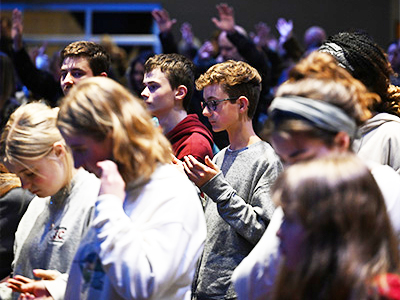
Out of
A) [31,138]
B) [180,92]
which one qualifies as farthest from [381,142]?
[180,92]

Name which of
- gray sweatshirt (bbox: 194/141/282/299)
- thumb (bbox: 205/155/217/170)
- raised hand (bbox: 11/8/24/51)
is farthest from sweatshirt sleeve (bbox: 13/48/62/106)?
thumb (bbox: 205/155/217/170)

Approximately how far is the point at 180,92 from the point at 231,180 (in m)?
0.90

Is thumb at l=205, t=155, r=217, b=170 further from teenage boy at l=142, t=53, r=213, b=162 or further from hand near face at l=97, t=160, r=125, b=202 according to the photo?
hand near face at l=97, t=160, r=125, b=202

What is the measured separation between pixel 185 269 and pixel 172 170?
0.33 meters

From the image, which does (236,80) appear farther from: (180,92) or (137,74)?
(137,74)

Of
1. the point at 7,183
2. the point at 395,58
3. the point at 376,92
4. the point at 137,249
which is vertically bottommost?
the point at 395,58

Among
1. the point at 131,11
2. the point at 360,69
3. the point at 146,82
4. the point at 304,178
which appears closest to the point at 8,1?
the point at 131,11

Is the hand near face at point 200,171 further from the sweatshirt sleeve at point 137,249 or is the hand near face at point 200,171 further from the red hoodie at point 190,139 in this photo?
the sweatshirt sleeve at point 137,249

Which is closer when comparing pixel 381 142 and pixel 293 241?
pixel 293 241

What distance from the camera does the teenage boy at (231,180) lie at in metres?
2.81

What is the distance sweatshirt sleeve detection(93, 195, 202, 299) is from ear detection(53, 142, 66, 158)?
2.03 feet

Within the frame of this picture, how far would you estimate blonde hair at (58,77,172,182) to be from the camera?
6.26 feet

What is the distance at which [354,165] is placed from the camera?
5.00 ft

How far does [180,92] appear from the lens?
12.4 ft
